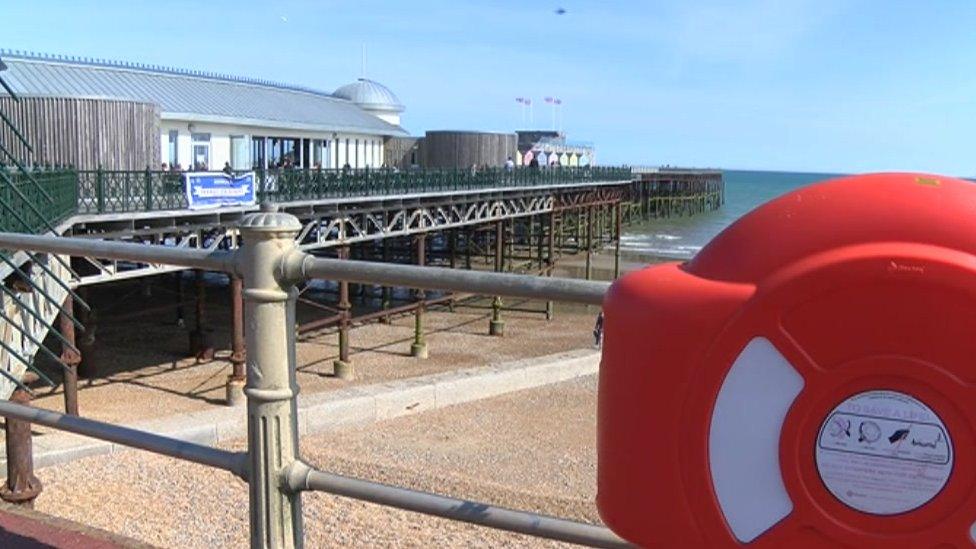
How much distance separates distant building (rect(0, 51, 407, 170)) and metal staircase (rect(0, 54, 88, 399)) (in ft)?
14.6

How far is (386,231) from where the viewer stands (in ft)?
83.5

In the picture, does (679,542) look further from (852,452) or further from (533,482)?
(533,482)

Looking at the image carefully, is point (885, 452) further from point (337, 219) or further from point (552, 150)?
point (552, 150)

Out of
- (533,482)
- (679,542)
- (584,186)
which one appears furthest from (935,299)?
(584,186)

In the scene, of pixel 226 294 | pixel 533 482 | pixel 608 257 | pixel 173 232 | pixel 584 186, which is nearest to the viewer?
pixel 533 482

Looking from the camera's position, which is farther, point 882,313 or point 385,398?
point 385,398

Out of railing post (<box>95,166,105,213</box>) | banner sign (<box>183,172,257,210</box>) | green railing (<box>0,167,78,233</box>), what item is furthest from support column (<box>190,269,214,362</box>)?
green railing (<box>0,167,78,233</box>)

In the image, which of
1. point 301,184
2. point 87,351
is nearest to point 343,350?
point 301,184

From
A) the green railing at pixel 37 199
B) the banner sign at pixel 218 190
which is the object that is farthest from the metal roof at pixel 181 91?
the green railing at pixel 37 199

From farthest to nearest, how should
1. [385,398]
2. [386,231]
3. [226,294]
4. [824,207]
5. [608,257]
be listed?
[608,257] → [226,294] → [386,231] → [385,398] → [824,207]

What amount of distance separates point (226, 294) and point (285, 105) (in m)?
7.13

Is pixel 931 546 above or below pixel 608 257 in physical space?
above

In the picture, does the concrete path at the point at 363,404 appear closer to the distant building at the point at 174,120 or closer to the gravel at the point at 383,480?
the gravel at the point at 383,480

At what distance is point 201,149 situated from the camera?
1035 inches
